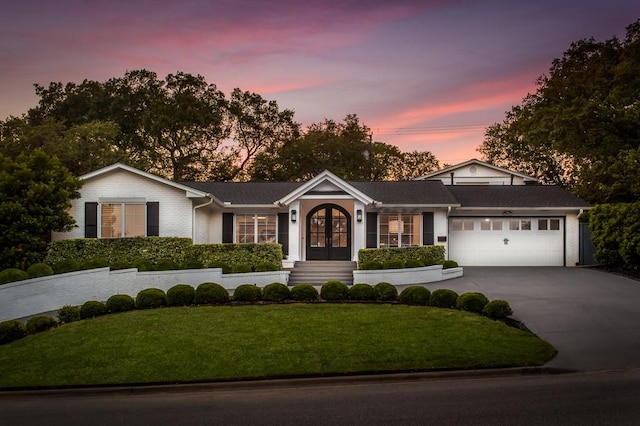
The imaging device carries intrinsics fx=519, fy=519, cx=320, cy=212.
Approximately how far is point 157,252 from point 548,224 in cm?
1798

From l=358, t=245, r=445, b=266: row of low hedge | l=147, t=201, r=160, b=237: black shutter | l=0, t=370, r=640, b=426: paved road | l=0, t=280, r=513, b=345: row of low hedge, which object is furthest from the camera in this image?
l=147, t=201, r=160, b=237: black shutter

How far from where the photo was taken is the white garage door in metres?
24.9

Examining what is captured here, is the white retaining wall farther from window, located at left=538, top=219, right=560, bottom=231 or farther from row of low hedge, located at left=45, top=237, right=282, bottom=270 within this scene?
window, located at left=538, top=219, right=560, bottom=231

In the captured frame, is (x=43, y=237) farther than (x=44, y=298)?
Yes

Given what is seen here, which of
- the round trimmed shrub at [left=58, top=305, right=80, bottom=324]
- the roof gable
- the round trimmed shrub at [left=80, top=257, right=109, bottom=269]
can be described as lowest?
the round trimmed shrub at [left=58, top=305, right=80, bottom=324]

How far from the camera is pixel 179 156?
41.7 meters

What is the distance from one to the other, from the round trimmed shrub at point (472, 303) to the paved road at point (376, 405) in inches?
175

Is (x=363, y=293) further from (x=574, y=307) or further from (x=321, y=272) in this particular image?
(x=321, y=272)

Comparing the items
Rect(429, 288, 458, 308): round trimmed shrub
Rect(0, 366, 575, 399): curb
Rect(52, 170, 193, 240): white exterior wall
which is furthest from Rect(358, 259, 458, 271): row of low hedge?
Rect(0, 366, 575, 399): curb

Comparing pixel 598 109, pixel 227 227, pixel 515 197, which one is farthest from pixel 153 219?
pixel 598 109

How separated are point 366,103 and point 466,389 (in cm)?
2344

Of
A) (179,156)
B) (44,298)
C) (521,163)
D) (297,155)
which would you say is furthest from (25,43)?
(521,163)

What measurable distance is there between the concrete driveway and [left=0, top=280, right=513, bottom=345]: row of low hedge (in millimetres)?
1125

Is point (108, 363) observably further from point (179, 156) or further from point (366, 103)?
point (179, 156)
